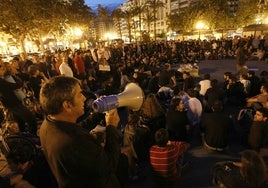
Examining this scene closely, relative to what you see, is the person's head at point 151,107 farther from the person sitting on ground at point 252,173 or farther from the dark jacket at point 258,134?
the person sitting on ground at point 252,173

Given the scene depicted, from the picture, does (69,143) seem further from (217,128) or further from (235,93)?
(235,93)

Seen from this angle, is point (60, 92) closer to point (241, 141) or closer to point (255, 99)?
point (241, 141)

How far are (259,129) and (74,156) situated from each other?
400cm

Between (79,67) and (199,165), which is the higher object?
(79,67)

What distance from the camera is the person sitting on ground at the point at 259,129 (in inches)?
168

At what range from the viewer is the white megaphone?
6.79ft

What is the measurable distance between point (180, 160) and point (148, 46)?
57.6 feet

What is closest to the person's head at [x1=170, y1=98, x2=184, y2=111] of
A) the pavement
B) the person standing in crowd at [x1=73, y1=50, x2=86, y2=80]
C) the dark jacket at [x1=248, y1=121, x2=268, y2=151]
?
the pavement

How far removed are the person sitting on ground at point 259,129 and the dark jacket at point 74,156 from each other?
12.2 ft

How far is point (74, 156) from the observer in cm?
141

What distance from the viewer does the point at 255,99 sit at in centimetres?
635

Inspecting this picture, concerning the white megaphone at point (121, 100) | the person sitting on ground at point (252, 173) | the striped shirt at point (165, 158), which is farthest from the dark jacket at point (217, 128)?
the white megaphone at point (121, 100)

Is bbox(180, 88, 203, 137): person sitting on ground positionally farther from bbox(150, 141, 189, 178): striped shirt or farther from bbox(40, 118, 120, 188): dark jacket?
bbox(40, 118, 120, 188): dark jacket

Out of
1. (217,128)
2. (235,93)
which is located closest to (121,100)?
(217,128)
